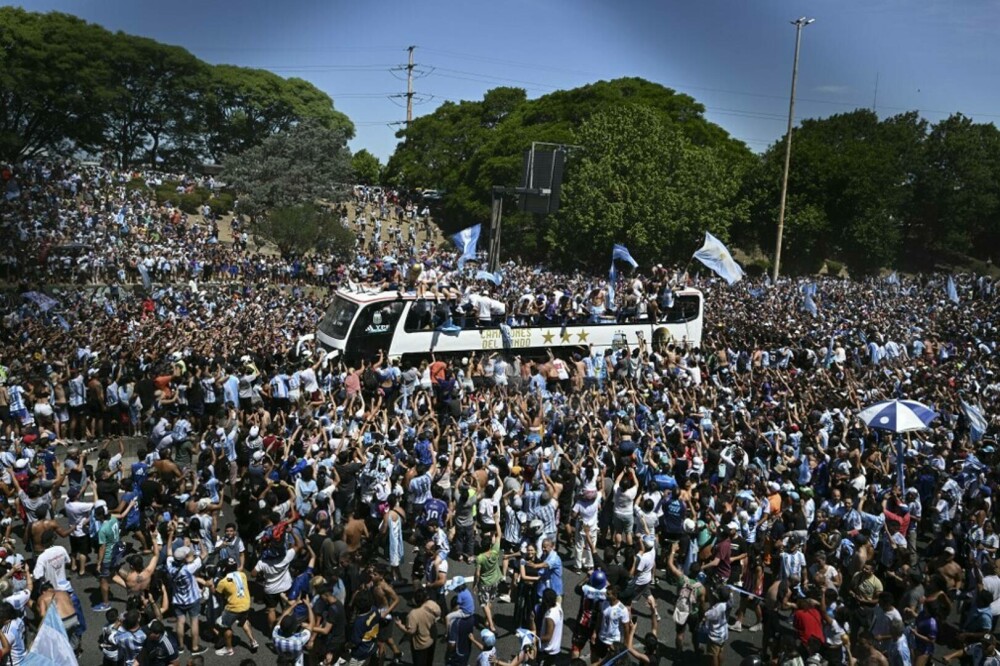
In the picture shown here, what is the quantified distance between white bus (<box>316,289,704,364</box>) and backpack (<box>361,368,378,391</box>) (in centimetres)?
120

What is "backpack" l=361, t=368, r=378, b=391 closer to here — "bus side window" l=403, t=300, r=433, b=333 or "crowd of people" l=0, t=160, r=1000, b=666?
"crowd of people" l=0, t=160, r=1000, b=666

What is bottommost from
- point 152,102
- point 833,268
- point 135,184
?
point 833,268

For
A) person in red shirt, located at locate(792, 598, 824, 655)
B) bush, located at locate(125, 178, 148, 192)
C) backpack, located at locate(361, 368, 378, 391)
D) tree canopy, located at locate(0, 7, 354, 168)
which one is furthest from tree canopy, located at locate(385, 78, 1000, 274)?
person in red shirt, located at locate(792, 598, 824, 655)

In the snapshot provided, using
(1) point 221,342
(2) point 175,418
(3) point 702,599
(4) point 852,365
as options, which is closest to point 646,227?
(4) point 852,365

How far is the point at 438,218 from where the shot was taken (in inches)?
2226

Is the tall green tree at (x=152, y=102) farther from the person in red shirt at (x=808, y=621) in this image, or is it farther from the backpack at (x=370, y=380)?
the person in red shirt at (x=808, y=621)

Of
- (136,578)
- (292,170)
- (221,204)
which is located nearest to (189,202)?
(221,204)

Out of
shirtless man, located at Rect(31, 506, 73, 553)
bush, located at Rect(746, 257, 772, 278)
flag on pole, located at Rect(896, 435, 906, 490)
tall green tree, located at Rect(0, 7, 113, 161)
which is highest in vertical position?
tall green tree, located at Rect(0, 7, 113, 161)

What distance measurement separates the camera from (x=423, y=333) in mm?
17031

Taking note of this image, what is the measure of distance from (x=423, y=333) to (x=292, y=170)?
1181 inches

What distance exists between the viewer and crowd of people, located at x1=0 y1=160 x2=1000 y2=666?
7.89m

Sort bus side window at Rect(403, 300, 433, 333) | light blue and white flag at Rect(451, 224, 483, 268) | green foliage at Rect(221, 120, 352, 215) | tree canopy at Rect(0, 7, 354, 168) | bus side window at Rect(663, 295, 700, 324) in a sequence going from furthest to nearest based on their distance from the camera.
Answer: green foliage at Rect(221, 120, 352, 215), tree canopy at Rect(0, 7, 354, 168), light blue and white flag at Rect(451, 224, 483, 268), bus side window at Rect(663, 295, 700, 324), bus side window at Rect(403, 300, 433, 333)

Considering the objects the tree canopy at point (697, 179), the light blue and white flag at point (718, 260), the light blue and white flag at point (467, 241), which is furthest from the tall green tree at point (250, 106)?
the light blue and white flag at point (718, 260)

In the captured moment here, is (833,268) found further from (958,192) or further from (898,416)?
(898,416)
